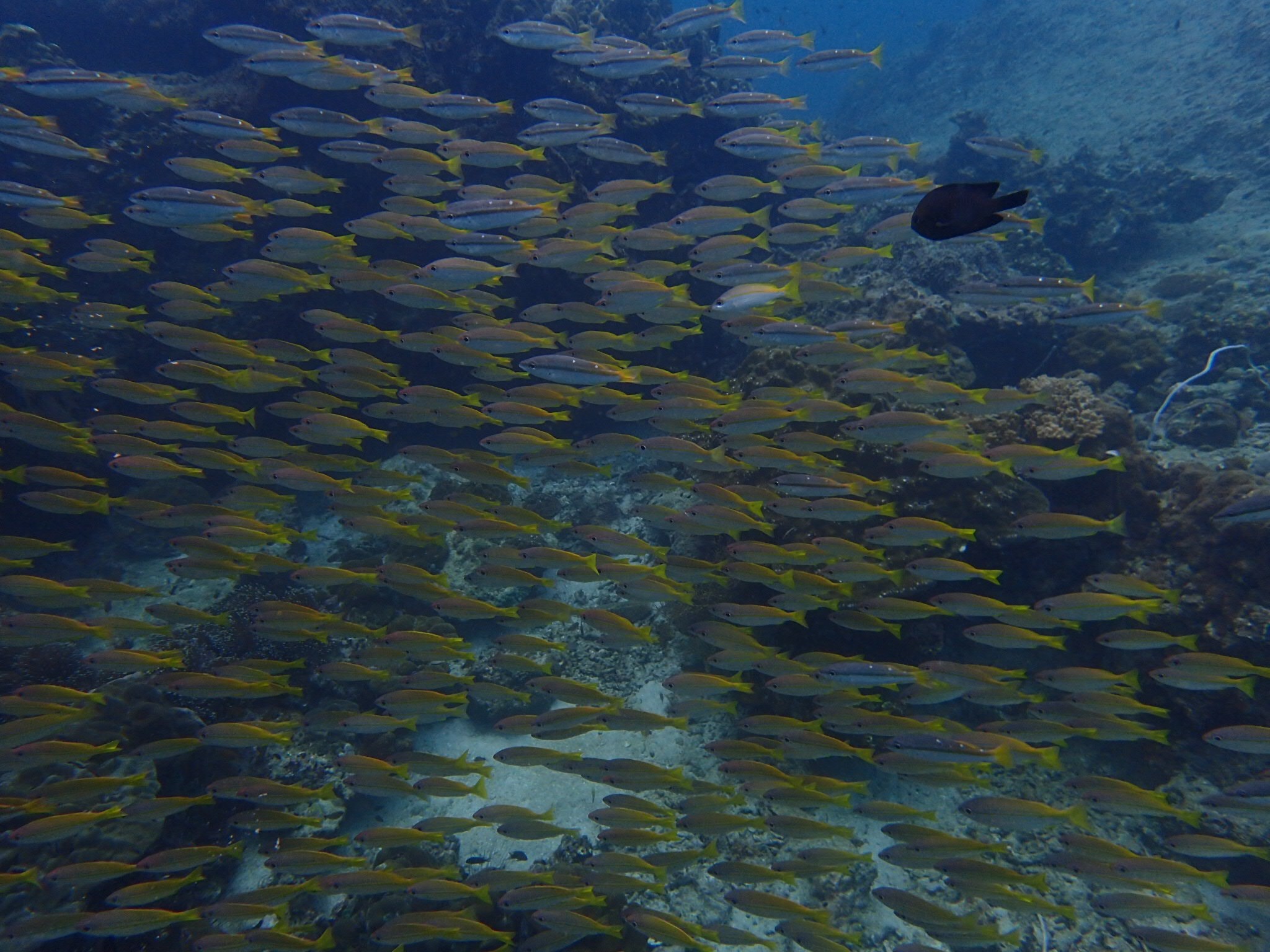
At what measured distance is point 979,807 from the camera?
3949 mm

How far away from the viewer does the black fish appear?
207 centimetres

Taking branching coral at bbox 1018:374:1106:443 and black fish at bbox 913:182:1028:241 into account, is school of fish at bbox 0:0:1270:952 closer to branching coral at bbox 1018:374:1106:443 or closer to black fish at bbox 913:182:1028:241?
branching coral at bbox 1018:374:1106:443

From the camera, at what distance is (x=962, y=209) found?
2.08 m

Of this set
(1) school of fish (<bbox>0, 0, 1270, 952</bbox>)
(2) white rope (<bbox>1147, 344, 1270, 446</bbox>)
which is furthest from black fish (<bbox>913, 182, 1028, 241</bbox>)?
(2) white rope (<bbox>1147, 344, 1270, 446</bbox>)

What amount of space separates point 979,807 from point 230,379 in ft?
23.2

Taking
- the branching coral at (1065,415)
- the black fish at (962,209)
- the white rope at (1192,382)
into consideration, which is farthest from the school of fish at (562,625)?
the white rope at (1192,382)

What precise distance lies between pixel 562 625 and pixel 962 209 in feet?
19.7

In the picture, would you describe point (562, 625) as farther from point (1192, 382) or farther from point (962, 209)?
point (1192, 382)

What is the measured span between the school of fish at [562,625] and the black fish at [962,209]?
3034 millimetres

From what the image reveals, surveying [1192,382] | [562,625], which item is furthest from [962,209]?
[1192,382]

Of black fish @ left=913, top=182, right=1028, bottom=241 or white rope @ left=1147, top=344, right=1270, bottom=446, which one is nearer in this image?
black fish @ left=913, top=182, right=1028, bottom=241

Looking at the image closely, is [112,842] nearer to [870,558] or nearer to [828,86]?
[870,558]

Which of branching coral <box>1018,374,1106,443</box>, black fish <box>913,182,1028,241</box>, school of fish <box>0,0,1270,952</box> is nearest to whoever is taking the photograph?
black fish <box>913,182,1028,241</box>

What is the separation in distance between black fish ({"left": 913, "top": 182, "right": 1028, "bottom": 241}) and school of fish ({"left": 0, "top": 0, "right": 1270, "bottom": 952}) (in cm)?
303
